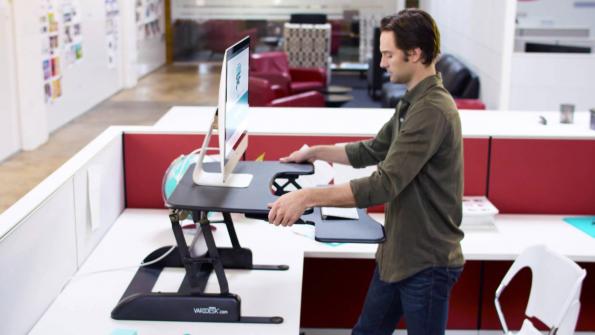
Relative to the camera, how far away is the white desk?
8.53ft

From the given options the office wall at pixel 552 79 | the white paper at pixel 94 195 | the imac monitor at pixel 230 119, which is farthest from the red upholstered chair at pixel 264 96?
the imac monitor at pixel 230 119

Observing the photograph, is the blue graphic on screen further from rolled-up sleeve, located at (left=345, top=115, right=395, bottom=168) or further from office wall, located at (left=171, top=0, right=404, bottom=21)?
office wall, located at (left=171, top=0, right=404, bottom=21)

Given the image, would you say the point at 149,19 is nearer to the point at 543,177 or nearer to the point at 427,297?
the point at 543,177

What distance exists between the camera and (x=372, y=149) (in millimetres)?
3023

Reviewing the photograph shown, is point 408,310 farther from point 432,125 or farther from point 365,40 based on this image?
point 365,40

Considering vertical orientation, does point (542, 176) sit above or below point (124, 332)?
above

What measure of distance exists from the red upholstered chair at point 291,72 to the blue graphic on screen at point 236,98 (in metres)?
6.45

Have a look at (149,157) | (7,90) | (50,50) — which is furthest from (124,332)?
(50,50)

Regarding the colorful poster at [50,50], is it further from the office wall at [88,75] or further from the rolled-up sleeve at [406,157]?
the rolled-up sleeve at [406,157]

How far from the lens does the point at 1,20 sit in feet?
25.3

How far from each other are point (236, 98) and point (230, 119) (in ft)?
0.48

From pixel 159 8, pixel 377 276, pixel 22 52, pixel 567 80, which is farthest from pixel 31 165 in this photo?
pixel 159 8

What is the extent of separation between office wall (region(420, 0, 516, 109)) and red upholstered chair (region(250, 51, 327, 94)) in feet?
5.88

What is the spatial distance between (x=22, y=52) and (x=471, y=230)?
5.81m
